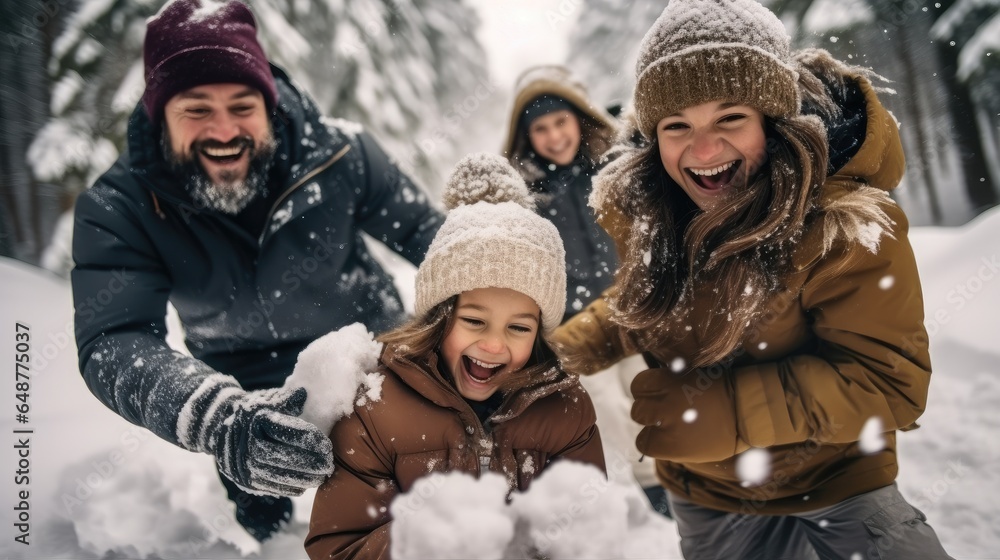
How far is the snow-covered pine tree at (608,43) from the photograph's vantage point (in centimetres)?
122

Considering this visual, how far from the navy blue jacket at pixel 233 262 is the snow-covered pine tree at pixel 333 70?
0.23 ft

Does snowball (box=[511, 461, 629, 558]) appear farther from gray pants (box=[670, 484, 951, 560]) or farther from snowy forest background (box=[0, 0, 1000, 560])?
snowy forest background (box=[0, 0, 1000, 560])

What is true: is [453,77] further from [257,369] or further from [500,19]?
[257,369]

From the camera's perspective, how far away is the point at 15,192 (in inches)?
49.2

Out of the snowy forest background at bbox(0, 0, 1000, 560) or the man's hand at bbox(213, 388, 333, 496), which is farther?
the snowy forest background at bbox(0, 0, 1000, 560)

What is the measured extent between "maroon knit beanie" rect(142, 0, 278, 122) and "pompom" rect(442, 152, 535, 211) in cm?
38

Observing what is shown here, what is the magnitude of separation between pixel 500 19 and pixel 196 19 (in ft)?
1.94

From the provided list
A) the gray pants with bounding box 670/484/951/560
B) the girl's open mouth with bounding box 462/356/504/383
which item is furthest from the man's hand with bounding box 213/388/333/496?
the gray pants with bounding box 670/484/951/560

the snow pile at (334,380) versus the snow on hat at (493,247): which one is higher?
the snow on hat at (493,247)

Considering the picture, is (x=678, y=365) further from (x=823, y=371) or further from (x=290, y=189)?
(x=290, y=189)

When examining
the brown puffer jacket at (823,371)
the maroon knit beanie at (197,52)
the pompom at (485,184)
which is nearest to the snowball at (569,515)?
the brown puffer jacket at (823,371)

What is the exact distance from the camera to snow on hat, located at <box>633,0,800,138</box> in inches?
36.5

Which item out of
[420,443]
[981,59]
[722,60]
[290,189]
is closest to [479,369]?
[420,443]

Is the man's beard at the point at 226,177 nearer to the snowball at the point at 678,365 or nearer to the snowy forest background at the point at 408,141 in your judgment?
the snowy forest background at the point at 408,141
